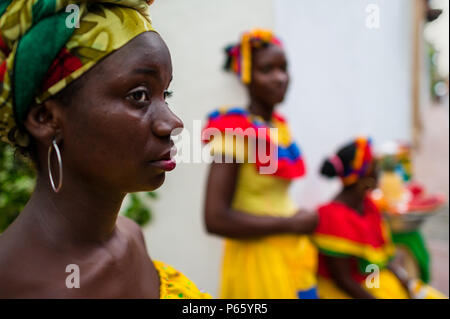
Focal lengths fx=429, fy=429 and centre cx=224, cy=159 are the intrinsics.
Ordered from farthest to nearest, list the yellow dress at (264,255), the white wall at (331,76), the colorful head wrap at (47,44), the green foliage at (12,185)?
the white wall at (331,76), the green foliage at (12,185), the yellow dress at (264,255), the colorful head wrap at (47,44)

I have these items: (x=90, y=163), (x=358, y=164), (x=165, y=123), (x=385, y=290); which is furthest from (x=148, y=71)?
(x=385, y=290)

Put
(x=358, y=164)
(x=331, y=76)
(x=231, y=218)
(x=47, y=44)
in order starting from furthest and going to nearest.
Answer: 1. (x=331, y=76)
2. (x=358, y=164)
3. (x=231, y=218)
4. (x=47, y=44)

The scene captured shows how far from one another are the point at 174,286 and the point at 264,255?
0.81 metres

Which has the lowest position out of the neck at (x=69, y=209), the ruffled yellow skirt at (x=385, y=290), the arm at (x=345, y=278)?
the ruffled yellow skirt at (x=385, y=290)

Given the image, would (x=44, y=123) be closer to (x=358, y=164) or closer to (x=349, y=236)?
(x=349, y=236)

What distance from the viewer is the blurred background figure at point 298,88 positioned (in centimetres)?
278

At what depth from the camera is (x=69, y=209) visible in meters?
0.97

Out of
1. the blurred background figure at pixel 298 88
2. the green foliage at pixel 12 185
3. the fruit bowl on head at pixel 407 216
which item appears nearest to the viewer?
the green foliage at pixel 12 185

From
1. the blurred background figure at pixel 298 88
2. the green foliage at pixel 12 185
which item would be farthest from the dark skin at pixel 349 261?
the green foliage at pixel 12 185

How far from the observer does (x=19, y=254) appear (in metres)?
0.91

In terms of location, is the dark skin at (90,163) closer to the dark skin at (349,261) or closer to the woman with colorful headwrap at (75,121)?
the woman with colorful headwrap at (75,121)

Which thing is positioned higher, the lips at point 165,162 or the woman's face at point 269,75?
the woman's face at point 269,75
